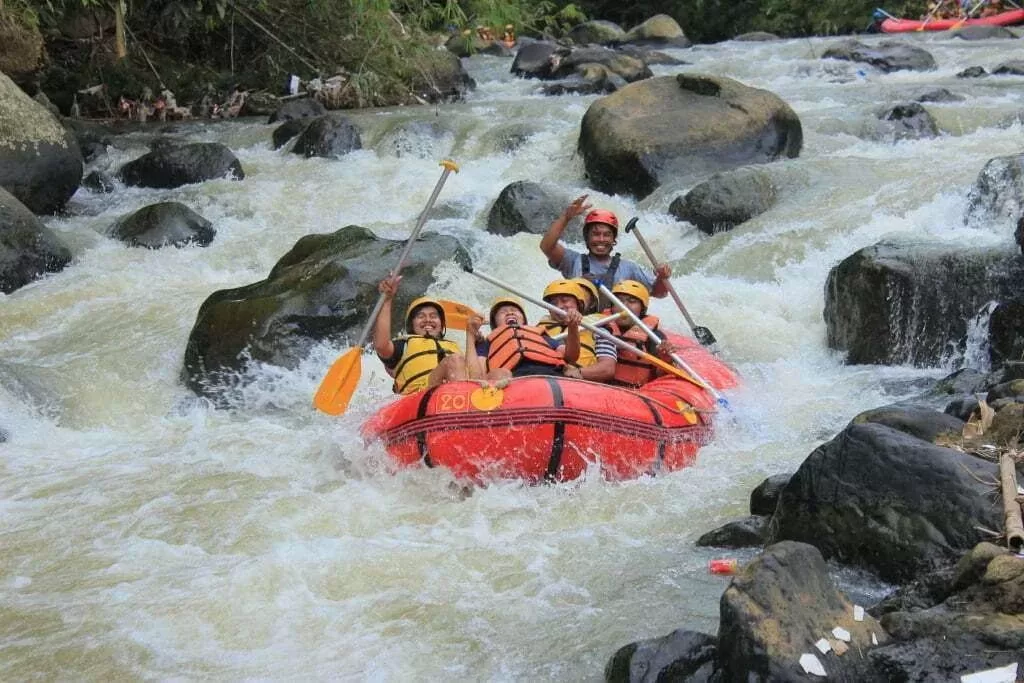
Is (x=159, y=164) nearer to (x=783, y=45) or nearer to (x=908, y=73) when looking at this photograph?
(x=908, y=73)

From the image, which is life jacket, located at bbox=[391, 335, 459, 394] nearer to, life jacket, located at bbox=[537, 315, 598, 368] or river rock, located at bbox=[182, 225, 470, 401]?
life jacket, located at bbox=[537, 315, 598, 368]

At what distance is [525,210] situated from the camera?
31.1 feet

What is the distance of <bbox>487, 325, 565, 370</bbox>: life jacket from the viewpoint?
5.70 meters

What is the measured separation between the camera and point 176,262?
9172mm

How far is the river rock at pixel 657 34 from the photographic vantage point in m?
22.2

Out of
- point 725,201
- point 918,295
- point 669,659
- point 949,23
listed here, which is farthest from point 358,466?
point 949,23

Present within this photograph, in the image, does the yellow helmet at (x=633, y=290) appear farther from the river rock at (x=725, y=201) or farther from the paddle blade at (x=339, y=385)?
the river rock at (x=725, y=201)

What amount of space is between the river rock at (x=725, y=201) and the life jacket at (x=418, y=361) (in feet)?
12.5

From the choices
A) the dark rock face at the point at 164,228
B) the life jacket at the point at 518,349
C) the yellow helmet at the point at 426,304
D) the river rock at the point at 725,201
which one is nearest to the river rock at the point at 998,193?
the river rock at the point at 725,201

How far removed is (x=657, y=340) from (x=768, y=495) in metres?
1.82

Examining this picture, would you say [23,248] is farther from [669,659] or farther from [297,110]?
[669,659]

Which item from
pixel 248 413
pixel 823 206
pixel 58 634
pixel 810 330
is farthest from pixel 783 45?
pixel 58 634

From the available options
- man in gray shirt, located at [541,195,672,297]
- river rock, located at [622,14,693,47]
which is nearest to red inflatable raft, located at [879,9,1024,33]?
river rock, located at [622,14,693,47]

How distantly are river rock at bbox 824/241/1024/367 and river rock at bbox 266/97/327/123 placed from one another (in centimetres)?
841
